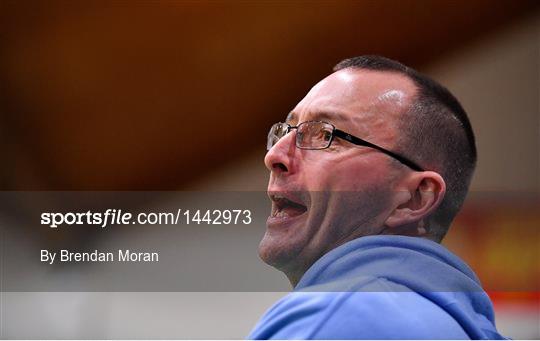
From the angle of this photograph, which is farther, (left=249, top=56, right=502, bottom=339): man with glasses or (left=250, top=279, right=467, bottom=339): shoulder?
(left=249, top=56, right=502, bottom=339): man with glasses

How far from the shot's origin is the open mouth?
1.10 m

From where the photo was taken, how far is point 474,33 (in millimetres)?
1195

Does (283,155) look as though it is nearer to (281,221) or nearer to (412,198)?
(281,221)

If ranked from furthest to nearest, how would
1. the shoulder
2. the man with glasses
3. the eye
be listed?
the eye
the man with glasses
the shoulder

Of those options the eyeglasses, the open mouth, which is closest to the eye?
the eyeglasses

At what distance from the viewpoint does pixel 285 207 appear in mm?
1126

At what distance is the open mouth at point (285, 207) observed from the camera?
1.10m

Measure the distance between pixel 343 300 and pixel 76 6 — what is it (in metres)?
0.67

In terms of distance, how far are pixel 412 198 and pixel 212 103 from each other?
1.18 ft

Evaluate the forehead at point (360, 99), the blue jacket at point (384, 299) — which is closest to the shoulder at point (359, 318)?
the blue jacket at point (384, 299)

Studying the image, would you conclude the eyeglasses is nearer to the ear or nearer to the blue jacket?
the ear

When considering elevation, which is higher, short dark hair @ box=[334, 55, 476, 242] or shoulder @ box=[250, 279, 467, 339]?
short dark hair @ box=[334, 55, 476, 242]

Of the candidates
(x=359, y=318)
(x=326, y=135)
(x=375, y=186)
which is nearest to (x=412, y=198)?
(x=375, y=186)

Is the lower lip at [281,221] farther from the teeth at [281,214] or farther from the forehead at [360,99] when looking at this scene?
the forehead at [360,99]
